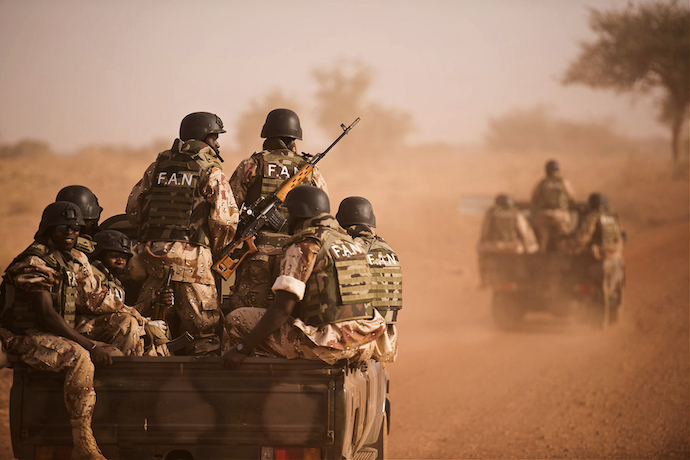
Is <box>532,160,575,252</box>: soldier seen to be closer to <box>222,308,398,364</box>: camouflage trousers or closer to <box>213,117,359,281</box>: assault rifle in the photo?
<box>213,117,359,281</box>: assault rifle

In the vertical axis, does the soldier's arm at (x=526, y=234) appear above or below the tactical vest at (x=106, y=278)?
above

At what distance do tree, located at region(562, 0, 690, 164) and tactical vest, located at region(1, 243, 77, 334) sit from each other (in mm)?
34550

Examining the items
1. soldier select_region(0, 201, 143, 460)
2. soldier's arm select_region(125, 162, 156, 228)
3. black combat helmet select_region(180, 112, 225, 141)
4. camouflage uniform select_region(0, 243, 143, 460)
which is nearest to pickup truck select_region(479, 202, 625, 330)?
black combat helmet select_region(180, 112, 225, 141)

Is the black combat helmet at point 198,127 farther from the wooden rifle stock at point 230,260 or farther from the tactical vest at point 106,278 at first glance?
the tactical vest at point 106,278

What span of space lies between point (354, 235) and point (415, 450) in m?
2.73

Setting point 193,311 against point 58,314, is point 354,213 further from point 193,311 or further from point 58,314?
point 58,314

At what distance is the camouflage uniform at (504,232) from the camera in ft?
43.4

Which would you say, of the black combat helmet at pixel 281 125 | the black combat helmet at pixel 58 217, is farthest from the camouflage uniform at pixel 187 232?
the black combat helmet at pixel 58 217

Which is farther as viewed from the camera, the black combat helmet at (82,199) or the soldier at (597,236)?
the soldier at (597,236)

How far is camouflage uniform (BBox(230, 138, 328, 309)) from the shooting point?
596 cm

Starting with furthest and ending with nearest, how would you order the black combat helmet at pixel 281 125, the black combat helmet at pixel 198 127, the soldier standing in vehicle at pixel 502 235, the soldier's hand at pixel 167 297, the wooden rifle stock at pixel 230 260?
1. the soldier standing in vehicle at pixel 502 235
2. the black combat helmet at pixel 281 125
3. the black combat helmet at pixel 198 127
4. the wooden rifle stock at pixel 230 260
5. the soldier's hand at pixel 167 297

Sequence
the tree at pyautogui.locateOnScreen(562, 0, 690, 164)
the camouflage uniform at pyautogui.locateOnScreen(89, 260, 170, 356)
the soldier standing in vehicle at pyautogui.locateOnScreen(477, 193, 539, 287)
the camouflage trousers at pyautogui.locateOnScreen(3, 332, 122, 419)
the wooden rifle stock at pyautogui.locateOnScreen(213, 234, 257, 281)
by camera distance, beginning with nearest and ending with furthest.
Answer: the camouflage trousers at pyautogui.locateOnScreen(3, 332, 122, 419) < the camouflage uniform at pyautogui.locateOnScreen(89, 260, 170, 356) < the wooden rifle stock at pyautogui.locateOnScreen(213, 234, 257, 281) < the soldier standing in vehicle at pyautogui.locateOnScreen(477, 193, 539, 287) < the tree at pyautogui.locateOnScreen(562, 0, 690, 164)

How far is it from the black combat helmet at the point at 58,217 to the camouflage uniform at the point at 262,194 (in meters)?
1.50

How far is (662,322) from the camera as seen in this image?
1445 centimetres
